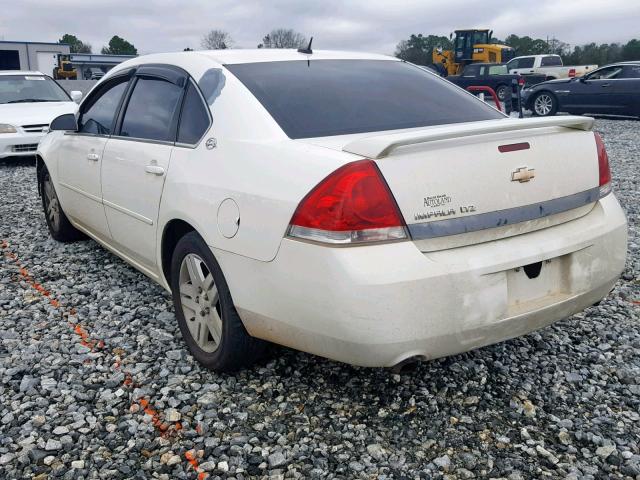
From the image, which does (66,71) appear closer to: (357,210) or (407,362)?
(357,210)

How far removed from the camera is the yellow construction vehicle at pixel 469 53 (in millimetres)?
33156

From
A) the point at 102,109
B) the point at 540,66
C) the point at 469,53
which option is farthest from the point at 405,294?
the point at 469,53

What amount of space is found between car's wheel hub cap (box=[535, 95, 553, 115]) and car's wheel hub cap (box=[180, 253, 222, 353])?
1574 cm

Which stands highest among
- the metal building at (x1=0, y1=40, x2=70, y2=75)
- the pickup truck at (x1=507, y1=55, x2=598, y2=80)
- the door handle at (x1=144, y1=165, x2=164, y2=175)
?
the metal building at (x1=0, y1=40, x2=70, y2=75)

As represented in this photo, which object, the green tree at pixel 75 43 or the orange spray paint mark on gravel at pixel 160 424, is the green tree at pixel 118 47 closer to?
the green tree at pixel 75 43

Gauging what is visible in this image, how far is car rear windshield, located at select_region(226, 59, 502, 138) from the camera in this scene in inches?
112

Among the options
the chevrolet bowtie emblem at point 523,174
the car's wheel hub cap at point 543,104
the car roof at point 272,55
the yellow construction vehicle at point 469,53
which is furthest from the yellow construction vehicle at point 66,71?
the chevrolet bowtie emblem at point 523,174

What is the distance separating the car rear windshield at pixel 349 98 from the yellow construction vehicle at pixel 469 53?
105ft

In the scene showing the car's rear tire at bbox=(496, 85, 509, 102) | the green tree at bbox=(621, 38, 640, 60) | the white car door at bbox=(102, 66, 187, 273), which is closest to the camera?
the white car door at bbox=(102, 66, 187, 273)

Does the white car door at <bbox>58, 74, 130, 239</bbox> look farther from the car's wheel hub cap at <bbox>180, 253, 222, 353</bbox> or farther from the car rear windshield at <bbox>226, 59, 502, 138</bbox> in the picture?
the car rear windshield at <bbox>226, 59, 502, 138</bbox>

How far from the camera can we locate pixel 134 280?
4457 millimetres

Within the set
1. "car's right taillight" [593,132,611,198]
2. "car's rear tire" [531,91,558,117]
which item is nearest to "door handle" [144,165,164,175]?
"car's right taillight" [593,132,611,198]

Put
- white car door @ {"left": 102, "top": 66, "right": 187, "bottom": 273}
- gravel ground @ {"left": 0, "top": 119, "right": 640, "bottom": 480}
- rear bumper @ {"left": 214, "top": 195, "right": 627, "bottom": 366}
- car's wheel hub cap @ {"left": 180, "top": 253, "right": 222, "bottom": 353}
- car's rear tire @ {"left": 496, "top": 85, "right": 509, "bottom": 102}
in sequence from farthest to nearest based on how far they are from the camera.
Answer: car's rear tire @ {"left": 496, "top": 85, "right": 509, "bottom": 102}, white car door @ {"left": 102, "top": 66, "right": 187, "bottom": 273}, car's wheel hub cap @ {"left": 180, "top": 253, "right": 222, "bottom": 353}, gravel ground @ {"left": 0, "top": 119, "right": 640, "bottom": 480}, rear bumper @ {"left": 214, "top": 195, "right": 627, "bottom": 366}

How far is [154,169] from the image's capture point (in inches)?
127
